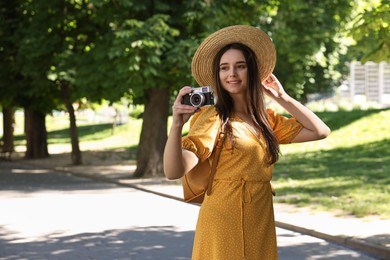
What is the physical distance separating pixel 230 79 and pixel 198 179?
0.49 metres

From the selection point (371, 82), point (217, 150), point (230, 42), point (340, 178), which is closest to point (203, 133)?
point (217, 150)

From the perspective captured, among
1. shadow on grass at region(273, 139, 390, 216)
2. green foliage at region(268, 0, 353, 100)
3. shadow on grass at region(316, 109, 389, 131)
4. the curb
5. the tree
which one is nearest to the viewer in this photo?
the curb

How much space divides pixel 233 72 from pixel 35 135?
3226cm

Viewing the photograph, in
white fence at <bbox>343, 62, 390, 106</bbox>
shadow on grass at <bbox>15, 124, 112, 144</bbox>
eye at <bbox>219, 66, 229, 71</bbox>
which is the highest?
white fence at <bbox>343, 62, 390, 106</bbox>

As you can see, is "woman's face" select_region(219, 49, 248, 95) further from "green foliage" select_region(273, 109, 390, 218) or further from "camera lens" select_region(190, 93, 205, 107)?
"green foliage" select_region(273, 109, 390, 218)

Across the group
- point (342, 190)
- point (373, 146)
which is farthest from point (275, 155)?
point (373, 146)

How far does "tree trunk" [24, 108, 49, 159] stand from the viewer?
116 ft

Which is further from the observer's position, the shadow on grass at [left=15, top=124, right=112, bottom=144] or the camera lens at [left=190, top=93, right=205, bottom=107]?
the shadow on grass at [left=15, top=124, right=112, bottom=144]

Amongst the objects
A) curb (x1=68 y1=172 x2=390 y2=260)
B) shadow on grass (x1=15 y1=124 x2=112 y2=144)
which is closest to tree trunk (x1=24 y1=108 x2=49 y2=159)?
shadow on grass (x1=15 y1=124 x2=112 y2=144)

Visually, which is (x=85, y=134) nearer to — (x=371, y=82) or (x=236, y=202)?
(x=371, y=82)

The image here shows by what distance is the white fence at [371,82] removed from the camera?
77.5 m

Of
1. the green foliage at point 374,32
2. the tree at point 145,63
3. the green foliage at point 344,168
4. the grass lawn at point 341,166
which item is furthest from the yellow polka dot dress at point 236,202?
the tree at point 145,63

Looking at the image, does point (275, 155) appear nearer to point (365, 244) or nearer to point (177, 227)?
point (365, 244)

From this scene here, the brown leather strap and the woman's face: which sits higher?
the woman's face
